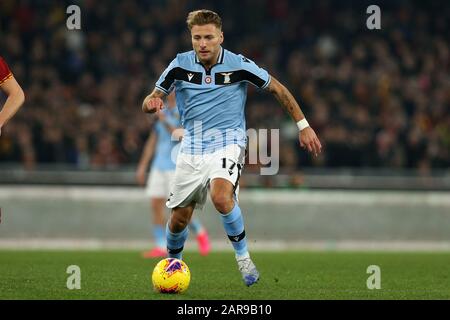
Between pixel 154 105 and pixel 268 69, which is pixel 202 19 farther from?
pixel 268 69

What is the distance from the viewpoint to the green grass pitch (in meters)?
8.41

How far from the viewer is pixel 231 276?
408 inches

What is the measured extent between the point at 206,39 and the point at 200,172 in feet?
3.86

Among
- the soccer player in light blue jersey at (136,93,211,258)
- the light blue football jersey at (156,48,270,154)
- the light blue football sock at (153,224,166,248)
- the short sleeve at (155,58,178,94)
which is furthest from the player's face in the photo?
the light blue football sock at (153,224,166,248)

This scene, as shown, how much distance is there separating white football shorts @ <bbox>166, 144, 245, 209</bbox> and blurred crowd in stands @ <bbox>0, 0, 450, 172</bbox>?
31.3 ft

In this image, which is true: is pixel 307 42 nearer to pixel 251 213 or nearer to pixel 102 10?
pixel 102 10

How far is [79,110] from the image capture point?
20219 mm

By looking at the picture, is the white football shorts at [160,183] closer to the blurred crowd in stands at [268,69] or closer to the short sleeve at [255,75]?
the blurred crowd in stands at [268,69]

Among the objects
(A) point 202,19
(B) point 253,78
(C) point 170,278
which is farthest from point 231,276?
(A) point 202,19

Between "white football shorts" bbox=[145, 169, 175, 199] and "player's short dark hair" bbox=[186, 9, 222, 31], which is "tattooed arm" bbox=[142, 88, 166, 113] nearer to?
"player's short dark hair" bbox=[186, 9, 222, 31]

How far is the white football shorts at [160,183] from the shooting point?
14.6 metres

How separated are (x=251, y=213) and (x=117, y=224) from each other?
2.36 m

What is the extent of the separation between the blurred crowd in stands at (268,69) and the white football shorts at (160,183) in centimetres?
393

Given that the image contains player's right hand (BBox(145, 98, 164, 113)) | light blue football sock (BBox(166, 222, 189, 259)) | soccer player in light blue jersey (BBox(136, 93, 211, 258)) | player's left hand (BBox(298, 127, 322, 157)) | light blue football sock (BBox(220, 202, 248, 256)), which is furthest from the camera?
soccer player in light blue jersey (BBox(136, 93, 211, 258))
